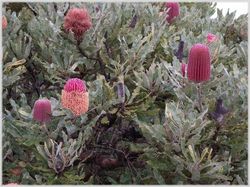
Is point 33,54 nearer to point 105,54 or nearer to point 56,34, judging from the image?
point 56,34

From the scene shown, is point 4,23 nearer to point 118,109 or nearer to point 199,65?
point 118,109

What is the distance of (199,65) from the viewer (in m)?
1.67

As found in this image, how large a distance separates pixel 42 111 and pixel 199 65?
0.48 metres

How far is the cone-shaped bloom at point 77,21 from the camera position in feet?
6.20

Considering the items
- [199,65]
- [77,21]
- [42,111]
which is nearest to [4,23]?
[77,21]

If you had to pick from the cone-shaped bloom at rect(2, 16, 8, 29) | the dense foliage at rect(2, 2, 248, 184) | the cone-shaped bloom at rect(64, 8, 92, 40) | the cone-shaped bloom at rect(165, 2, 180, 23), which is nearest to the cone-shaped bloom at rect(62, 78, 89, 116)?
the dense foliage at rect(2, 2, 248, 184)

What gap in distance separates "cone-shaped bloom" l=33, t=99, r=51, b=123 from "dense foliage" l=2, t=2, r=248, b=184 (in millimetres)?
22

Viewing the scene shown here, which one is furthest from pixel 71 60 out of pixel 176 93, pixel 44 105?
pixel 176 93

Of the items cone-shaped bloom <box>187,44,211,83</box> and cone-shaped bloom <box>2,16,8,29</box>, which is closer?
cone-shaped bloom <box>187,44,211,83</box>

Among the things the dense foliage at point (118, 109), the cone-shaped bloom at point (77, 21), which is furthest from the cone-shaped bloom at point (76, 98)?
the cone-shaped bloom at point (77, 21)

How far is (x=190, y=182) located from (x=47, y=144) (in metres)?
0.43

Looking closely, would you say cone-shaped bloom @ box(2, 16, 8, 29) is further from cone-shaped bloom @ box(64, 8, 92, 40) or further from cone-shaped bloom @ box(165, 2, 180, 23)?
cone-shaped bloom @ box(165, 2, 180, 23)

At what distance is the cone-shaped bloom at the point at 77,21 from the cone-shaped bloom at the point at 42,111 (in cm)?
32

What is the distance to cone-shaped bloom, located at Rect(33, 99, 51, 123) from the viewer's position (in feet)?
5.56
